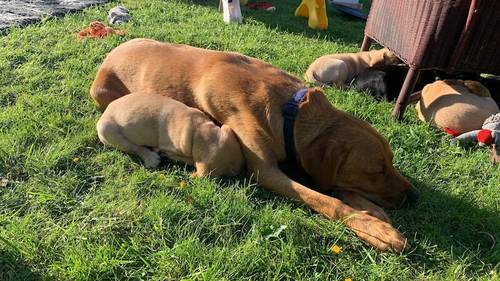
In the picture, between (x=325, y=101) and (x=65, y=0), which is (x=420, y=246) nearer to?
(x=325, y=101)

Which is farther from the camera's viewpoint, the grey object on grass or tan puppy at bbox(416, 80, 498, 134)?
the grey object on grass

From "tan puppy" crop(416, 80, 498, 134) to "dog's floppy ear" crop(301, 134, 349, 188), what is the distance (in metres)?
1.98

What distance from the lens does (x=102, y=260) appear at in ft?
8.81

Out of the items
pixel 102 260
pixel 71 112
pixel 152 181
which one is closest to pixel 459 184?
pixel 152 181

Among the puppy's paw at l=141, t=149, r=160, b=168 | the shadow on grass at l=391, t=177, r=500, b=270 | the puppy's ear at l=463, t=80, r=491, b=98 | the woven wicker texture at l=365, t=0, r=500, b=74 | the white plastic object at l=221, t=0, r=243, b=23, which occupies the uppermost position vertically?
A: the woven wicker texture at l=365, t=0, r=500, b=74

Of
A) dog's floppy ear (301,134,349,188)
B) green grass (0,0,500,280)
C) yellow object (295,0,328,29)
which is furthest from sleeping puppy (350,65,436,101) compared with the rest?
yellow object (295,0,328,29)

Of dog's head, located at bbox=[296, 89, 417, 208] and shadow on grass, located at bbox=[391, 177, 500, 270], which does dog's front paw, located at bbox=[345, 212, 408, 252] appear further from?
dog's head, located at bbox=[296, 89, 417, 208]

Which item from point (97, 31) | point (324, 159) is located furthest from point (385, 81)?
point (97, 31)

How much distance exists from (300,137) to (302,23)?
18.5 feet

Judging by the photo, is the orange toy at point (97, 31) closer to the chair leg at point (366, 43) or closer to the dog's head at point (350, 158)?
the chair leg at point (366, 43)

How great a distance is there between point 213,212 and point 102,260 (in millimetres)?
778

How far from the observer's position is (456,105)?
475 centimetres

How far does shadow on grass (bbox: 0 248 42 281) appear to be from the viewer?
102 inches

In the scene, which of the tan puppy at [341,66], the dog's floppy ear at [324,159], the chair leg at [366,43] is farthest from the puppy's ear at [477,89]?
the dog's floppy ear at [324,159]
